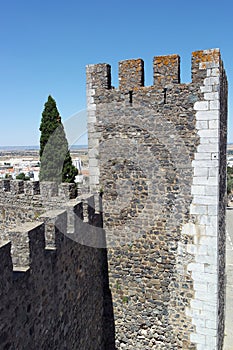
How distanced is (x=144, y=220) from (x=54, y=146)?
9.77 meters

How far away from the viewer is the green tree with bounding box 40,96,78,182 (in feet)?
48.9

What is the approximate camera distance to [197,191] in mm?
5898

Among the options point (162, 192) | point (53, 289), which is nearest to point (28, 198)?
point (53, 289)

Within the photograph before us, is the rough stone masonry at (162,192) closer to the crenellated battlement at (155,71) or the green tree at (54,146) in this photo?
the crenellated battlement at (155,71)

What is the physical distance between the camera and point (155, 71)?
6000 mm

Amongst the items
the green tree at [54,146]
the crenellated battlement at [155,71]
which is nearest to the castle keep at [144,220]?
the crenellated battlement at [155,71]

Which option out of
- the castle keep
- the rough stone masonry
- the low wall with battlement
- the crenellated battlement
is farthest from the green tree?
the crenellated battlement

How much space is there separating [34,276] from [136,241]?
2606 millimetres

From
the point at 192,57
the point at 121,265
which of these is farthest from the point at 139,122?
the point at 121,265

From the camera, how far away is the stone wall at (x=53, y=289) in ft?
13.0

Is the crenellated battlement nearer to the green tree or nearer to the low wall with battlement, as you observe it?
the low wall with battlement

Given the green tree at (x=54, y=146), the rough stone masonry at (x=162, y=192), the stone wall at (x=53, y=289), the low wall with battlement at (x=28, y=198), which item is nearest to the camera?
the stone wall at (x=53, y=289)

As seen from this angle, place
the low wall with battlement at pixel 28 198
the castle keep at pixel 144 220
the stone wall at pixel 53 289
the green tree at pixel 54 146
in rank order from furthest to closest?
the green tree at pixel 54 146
the low wall with battlement at pixel 28 198
the castle keep at pixel 144 220
the stone wall at pixel 53 289

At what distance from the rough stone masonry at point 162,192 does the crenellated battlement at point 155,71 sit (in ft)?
0.06
